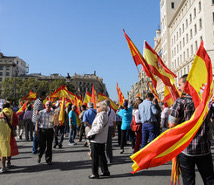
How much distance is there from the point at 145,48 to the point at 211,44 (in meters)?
32.8

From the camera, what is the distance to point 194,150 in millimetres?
2814

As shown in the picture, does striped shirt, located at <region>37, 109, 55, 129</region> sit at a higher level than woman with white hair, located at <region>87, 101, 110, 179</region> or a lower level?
higher

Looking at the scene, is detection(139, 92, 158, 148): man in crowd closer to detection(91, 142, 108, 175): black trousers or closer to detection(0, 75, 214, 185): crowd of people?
detection(0, 75, 214, 185): crowd of people

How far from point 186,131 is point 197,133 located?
33 cm

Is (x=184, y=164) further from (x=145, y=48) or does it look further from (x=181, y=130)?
(x=145, y=48)

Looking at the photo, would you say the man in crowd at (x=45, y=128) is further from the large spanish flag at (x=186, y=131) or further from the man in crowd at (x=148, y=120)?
the large spanish flag at (x=186, y=131)

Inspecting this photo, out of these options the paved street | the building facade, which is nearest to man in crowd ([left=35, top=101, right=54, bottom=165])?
the paved street

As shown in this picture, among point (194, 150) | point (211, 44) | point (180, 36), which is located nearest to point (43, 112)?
point (194, 150)

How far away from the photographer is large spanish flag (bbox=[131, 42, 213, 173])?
8.27 feet

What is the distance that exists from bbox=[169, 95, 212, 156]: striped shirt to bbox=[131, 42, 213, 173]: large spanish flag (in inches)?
5.4

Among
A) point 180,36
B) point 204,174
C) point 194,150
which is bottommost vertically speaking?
point 204,174

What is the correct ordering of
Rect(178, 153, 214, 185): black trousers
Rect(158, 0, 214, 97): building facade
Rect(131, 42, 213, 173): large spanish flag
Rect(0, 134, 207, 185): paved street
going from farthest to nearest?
Rect(158, 0, 214, 97): building facade < Rect(0, 134, 207, 185): paved street < Rect(178, 153, 214, 185): black trousers < Rect(131, 42, 213, 173): large spanish flag

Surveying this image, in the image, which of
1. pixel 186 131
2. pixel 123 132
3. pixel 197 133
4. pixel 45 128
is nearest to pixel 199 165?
pixel 197 133

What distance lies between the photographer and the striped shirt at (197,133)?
9.25 feet
